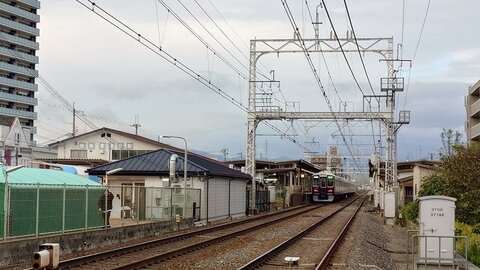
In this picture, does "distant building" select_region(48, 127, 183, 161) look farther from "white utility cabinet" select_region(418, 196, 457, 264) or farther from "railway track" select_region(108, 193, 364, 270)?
"white utility cabinet" select_region(418, 196, 457, 264)

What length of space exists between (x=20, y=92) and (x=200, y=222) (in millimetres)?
75830

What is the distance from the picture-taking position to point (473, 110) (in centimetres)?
6756

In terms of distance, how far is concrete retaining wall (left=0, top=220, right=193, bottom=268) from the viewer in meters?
15.1

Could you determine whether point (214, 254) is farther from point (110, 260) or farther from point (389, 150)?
point (389, 150)

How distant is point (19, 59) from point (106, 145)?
4002 cm

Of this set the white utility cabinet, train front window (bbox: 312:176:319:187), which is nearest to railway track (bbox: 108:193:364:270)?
the white utility cabinet

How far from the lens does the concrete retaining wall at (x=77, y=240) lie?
595 inches

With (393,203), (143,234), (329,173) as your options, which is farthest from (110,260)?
(329,173)

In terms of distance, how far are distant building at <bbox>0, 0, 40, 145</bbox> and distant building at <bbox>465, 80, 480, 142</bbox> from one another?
60.2m

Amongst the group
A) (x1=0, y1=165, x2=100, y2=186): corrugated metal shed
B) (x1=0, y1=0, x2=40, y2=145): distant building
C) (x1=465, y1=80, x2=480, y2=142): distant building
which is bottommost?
(x1=0, y1=165, x2=100, y2=186): corrugated metal shed

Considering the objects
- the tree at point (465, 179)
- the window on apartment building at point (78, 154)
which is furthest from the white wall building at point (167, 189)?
the window on apartment building at point (78, 154)

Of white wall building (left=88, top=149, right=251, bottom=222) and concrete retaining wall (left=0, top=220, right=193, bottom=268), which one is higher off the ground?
white wall building (left=88, top=149, right=251, bottom=222)

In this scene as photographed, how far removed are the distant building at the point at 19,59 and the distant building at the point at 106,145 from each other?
28.8 m

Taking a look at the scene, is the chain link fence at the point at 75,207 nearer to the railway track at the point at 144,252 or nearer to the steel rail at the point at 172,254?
the railway track at the point at 144,252
